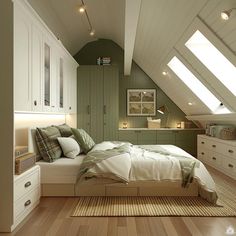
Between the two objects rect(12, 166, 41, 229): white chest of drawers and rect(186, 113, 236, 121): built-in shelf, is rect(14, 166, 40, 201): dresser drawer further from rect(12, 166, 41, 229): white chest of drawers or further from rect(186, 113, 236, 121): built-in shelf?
rect(186, 113, 236, 121): built-in shelf

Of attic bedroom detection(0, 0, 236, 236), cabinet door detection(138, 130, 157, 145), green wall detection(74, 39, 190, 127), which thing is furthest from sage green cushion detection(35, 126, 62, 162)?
green wall detection(74, 39, 190, 127)

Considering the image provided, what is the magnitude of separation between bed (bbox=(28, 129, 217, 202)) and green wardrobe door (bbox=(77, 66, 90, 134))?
2.56 m

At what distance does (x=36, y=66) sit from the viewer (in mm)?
2828

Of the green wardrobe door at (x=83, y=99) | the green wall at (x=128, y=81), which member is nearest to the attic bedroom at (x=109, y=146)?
the green wardrobe door at (x=83, y=99)

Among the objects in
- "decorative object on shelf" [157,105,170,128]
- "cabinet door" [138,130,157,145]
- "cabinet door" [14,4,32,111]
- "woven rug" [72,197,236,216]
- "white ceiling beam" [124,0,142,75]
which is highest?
"white ceiling beam" [124,0,142,75]

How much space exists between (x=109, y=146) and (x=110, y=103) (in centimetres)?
206

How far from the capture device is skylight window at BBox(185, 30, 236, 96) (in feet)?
11.1

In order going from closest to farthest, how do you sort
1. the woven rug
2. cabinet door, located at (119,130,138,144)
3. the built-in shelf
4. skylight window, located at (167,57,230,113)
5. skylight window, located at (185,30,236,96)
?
the woven rug
skylight window, located at (185,30,236,96)
the built-in shelf
skylight window, located at (167,57,230,113)
cabinet door, located at (119,130,138,144)

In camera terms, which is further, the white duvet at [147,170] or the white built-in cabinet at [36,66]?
the white duvet at [147,170]

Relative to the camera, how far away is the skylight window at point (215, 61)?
3383 millimetres

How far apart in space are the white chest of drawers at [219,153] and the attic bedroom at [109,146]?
0.02 metres

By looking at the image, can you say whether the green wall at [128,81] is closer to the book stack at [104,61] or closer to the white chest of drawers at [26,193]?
the book stack at [104,61]
